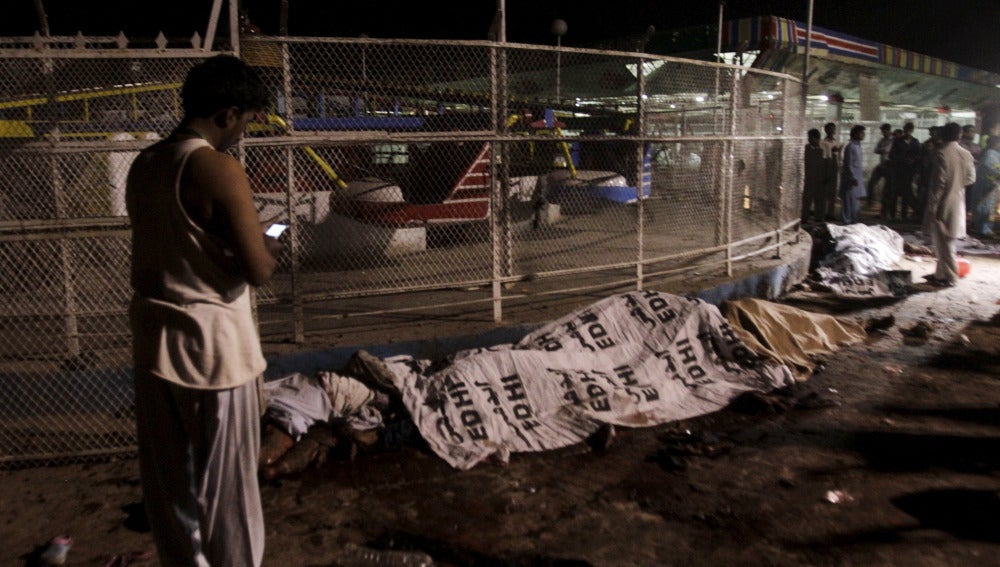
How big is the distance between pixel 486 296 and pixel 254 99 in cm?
483

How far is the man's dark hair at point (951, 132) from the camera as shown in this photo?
9062 mm

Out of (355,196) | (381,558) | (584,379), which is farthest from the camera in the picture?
(355,196)

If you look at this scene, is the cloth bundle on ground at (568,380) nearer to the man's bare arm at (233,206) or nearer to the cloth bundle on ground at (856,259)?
the man's bare arm at (233,206)

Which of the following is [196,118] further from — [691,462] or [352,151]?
[352,151]

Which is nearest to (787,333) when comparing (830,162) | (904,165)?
(830,162)

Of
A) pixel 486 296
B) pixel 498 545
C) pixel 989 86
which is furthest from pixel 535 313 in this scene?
pixel 989 86

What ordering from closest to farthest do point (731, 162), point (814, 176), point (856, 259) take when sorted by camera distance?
point (731, 162) → point (856, 259) → point (814, 176)

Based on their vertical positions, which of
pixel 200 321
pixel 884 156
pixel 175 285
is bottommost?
pixel 200 321

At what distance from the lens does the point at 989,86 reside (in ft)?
103

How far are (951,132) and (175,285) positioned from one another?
9.92 metres

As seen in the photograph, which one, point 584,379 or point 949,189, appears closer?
point 584,379

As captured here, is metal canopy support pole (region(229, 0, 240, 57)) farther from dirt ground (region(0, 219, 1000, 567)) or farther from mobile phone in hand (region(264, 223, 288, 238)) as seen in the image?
dirt ground (region(0, 219, 1000, 567))

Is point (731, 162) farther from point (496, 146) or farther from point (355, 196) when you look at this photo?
point (355, 196)

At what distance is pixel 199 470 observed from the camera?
235 centimetres
